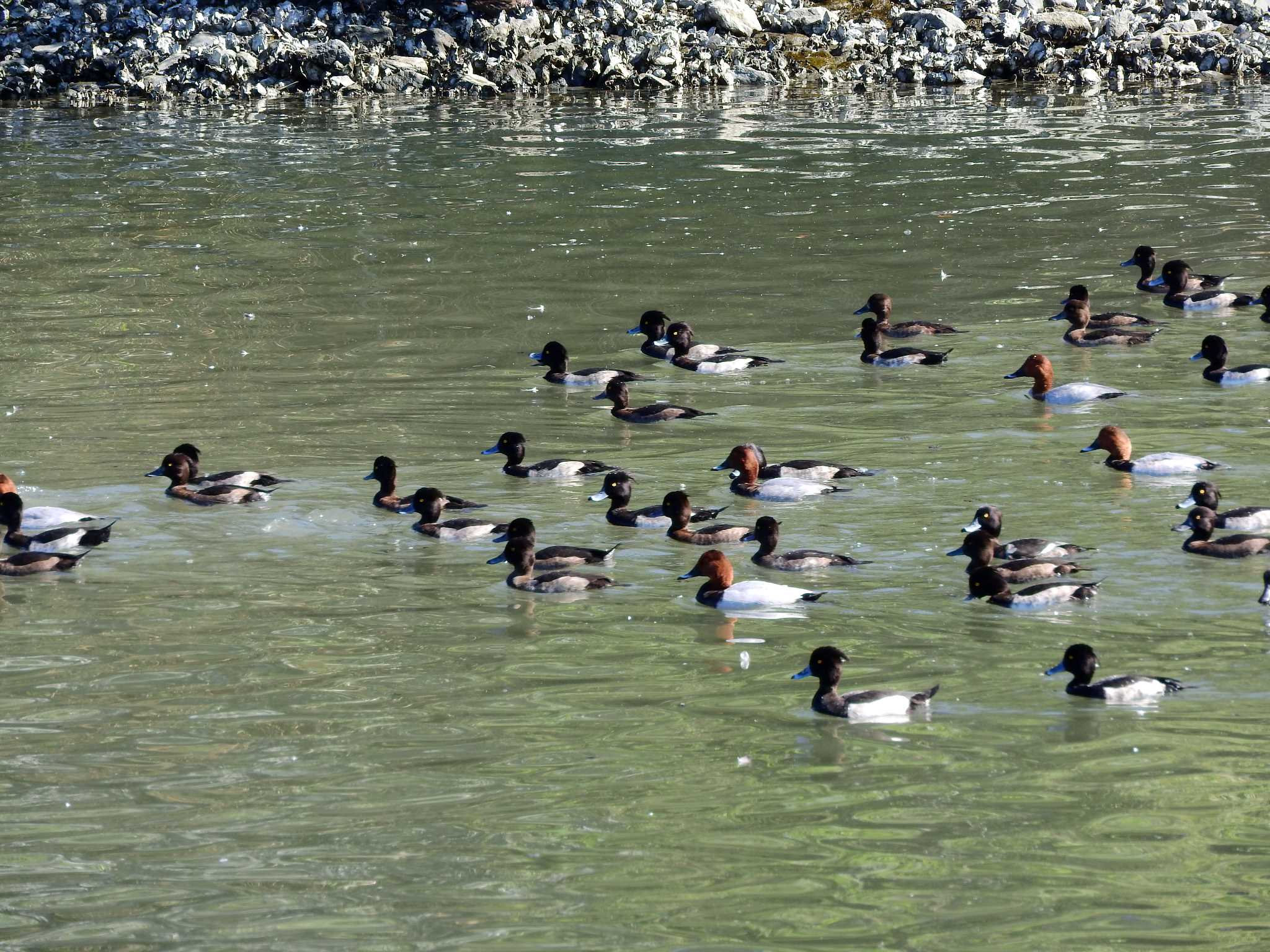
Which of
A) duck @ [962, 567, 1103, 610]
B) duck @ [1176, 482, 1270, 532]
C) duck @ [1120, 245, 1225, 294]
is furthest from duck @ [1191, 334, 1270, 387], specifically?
A: duck @ [962, 567, 1103, 610]

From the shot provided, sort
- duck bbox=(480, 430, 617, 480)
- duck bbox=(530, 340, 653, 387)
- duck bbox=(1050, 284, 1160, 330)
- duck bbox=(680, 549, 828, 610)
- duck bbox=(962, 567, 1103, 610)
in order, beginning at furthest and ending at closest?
duck bbox=(1050, 284, 1160, 330) < duck bbox=(530, 340, 653, 387) < duck bbox=(480, 430, 617, 480) < duck bbox=(680, 549, 828, 610) < duck bbox=(962, 567, 1103, 610)

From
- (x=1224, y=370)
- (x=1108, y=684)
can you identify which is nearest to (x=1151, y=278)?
(x=1224, y=370)

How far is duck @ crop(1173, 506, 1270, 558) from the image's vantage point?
14.7 metres

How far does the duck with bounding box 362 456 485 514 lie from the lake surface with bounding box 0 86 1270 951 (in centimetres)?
20

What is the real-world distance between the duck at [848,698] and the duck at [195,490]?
23.0 feet

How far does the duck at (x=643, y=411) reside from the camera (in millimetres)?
20812

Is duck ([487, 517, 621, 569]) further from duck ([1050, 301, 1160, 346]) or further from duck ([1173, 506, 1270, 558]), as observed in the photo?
duck ([1050, 301, 1160, 346])

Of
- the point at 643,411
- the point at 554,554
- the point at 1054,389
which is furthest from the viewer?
the point at 643,411

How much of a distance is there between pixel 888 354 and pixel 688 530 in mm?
6820

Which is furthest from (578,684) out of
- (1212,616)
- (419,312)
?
(419,312)

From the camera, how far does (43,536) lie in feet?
52.3

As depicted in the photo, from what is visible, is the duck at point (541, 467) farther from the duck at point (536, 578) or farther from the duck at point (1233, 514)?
the duck at point (1233, 514)

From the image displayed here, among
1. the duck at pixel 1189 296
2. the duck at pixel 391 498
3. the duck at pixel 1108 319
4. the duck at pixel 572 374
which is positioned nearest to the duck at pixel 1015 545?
the duck at pixel 391 498

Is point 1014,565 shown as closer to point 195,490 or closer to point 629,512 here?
point 629,512
